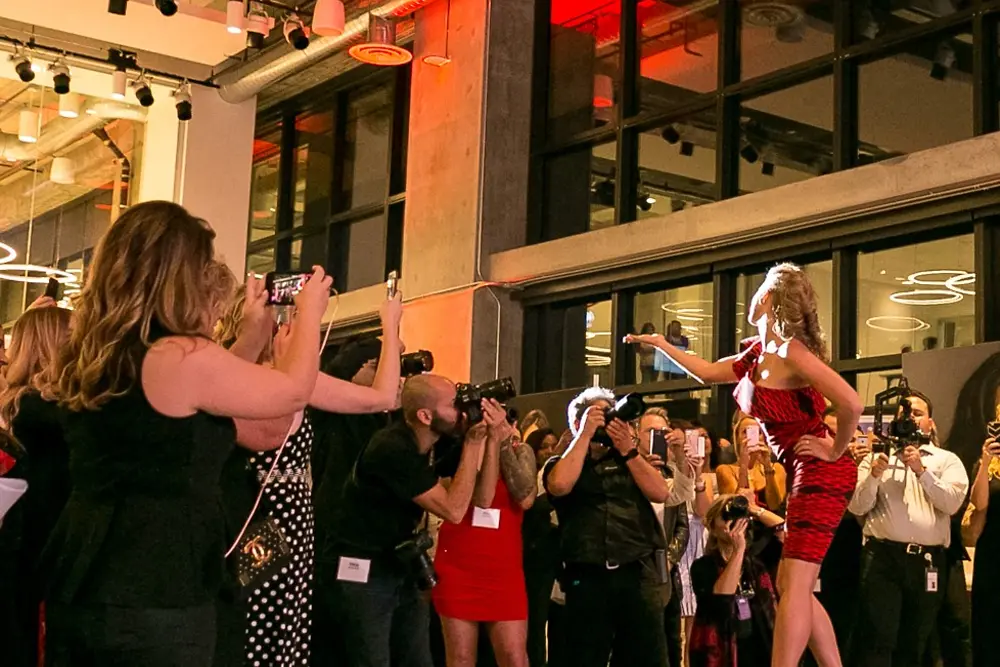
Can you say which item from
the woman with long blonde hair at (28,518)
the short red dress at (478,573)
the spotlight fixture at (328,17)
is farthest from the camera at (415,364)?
the spotlight fixture at (328,17)

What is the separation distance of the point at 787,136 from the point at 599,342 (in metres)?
2.21

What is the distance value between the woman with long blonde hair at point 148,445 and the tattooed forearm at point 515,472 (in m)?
2.70

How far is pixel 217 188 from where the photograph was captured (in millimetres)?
9438

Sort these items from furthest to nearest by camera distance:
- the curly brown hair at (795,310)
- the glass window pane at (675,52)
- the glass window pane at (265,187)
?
1. the glass window pane at (265,187)
2. the glass window pane at (675,52)
3. the curly brown hair at (795,310)

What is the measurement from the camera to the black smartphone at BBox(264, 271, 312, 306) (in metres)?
2.93

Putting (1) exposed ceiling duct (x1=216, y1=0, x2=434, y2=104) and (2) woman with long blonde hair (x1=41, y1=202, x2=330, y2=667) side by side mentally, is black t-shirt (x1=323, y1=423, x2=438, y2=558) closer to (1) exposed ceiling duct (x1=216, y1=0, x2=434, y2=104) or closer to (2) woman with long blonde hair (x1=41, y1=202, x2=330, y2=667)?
(2) woman with long blonde hair (x1=41, y1=202, x2=330, y2=667)

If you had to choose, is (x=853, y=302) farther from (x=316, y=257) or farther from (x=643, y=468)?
(x=316, y=257)

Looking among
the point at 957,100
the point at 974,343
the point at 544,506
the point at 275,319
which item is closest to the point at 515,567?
the point at 544,506

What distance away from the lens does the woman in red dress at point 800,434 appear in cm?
420

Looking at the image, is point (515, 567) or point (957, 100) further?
point (957, 100)

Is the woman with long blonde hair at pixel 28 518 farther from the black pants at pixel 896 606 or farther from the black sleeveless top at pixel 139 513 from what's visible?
the black pants at pixel 896 606

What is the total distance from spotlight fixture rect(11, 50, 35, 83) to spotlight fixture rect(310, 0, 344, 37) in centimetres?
213

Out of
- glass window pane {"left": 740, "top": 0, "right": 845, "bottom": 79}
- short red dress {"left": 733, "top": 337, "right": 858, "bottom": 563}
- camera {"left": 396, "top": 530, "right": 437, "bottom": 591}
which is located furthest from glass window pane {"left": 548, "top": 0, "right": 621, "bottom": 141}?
camera {"left": 396, "top": 530, "right": 437, "bottom": 591}

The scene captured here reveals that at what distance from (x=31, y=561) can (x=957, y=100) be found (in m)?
5.91
